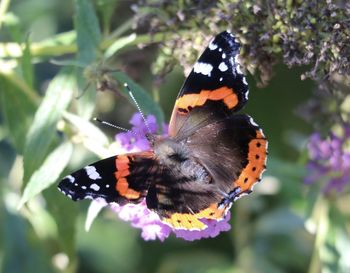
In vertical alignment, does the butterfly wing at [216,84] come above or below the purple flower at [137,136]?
above

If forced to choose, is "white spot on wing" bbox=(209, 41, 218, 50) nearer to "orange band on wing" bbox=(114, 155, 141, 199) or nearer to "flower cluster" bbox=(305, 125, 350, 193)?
"orange band on wing" bbox=(114, 155, 141, 199)

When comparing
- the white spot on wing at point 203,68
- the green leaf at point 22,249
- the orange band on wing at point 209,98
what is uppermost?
the white spot on wing at point 203,68

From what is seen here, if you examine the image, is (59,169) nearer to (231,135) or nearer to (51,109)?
(51,109)

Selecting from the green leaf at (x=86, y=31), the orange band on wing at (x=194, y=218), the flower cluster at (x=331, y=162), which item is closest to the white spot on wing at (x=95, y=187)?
the orange band on wing at (x=194, y=218)

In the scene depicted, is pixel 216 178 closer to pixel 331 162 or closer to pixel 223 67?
pixel 223 67

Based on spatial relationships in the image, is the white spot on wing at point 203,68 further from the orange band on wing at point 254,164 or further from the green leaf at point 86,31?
the green leaf at point 86,31

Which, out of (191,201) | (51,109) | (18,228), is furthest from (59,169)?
(18,228)

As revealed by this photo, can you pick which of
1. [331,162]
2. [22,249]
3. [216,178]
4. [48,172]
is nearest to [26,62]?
[48,172]
